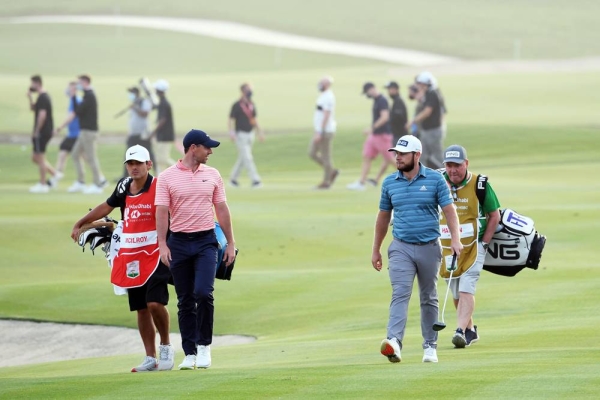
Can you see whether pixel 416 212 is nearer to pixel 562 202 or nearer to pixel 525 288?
pixel 525 288

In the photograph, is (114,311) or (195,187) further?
(114,311)

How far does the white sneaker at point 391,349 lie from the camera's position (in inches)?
447

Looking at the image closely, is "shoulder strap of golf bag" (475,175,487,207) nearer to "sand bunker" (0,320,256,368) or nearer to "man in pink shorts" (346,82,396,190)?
"sand bunker" (0,320,256,368)

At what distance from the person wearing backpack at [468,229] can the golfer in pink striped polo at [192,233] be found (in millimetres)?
2411

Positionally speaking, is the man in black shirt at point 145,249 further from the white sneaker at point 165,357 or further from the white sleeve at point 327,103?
the white sleeve at point 327,103

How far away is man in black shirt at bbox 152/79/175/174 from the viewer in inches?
1164

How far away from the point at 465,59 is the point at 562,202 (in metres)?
53.2

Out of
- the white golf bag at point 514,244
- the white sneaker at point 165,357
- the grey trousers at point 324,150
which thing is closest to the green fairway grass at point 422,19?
the grey trousers at point 324,150

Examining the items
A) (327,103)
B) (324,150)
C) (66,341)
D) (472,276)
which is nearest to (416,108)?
(327,103)

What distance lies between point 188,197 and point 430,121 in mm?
15961

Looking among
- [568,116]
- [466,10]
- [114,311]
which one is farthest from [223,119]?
[466,10]

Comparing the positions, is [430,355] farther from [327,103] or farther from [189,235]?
[327,103]

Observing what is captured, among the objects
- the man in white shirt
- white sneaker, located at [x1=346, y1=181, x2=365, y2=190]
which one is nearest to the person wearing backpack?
the man in white shirt

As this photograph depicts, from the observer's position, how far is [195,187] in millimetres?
11891
